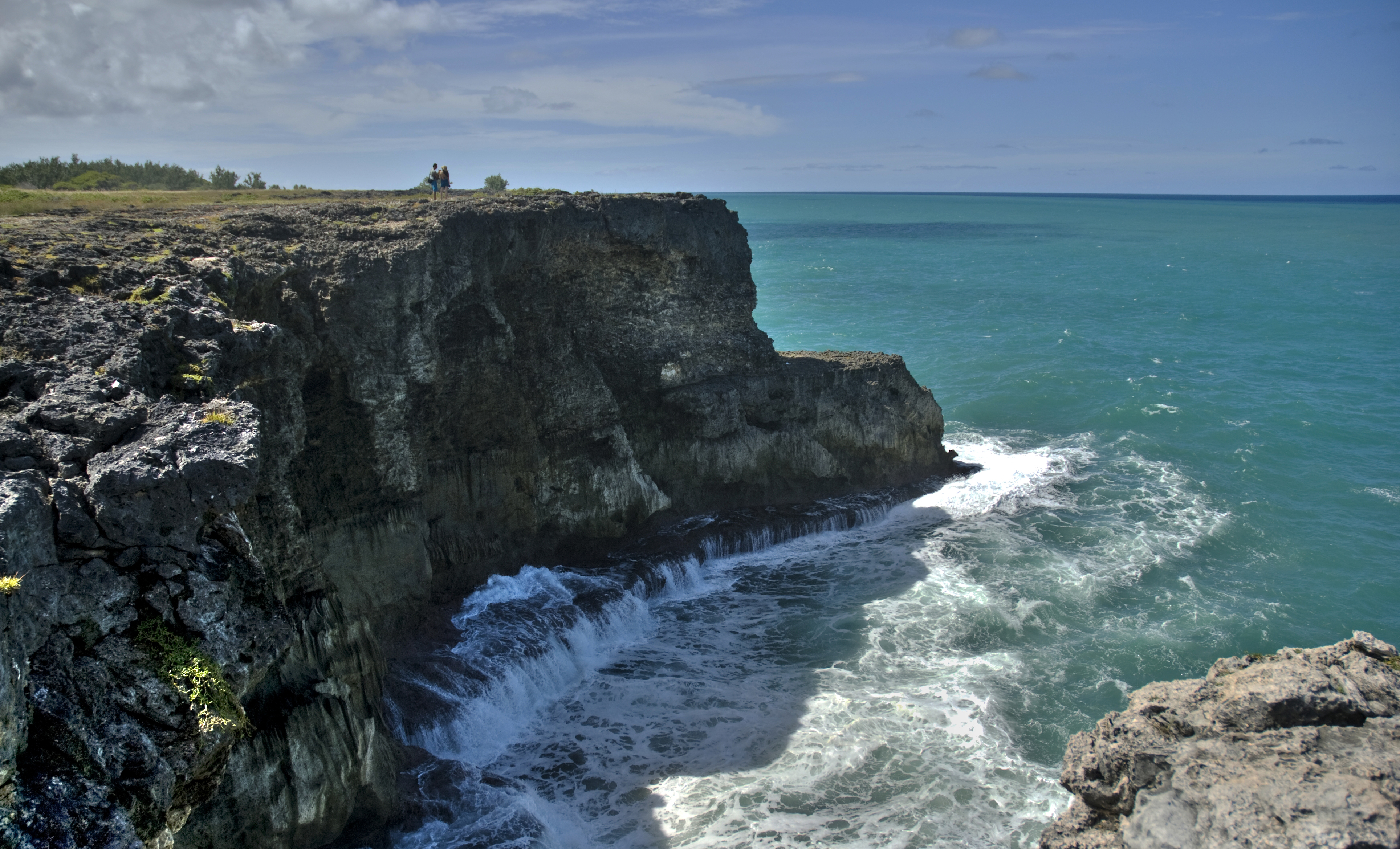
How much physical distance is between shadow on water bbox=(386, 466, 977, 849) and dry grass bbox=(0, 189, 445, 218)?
50.6 ft

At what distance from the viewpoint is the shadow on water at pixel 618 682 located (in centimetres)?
2027

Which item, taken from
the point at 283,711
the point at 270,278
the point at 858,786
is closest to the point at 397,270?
the point at 270,278

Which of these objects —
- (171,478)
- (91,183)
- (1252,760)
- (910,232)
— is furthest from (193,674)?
(910,232)

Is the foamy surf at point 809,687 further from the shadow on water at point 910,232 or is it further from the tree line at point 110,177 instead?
the shadow on water at point 910,232

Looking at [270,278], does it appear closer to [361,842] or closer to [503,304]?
[503,304]

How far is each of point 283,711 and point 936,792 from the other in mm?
14454

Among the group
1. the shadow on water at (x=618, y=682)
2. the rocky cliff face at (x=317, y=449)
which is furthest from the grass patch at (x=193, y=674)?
the shadow on water at (x=618, y=682)

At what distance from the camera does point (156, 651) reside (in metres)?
10.9

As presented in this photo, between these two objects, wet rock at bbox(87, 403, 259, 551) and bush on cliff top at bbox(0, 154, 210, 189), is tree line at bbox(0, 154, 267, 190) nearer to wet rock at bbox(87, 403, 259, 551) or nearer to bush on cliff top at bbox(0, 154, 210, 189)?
bush on cliff top at bbox(0, 154, 210, 189)

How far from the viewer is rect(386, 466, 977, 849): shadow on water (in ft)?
66.5

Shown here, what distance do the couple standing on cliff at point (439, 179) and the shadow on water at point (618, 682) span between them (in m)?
16.4

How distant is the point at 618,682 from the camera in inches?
1032

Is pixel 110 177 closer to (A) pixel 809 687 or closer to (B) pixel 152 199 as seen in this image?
(B) pixel 152 199

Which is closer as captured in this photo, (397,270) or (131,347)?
(131,347)
